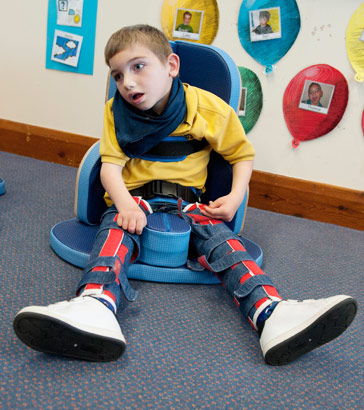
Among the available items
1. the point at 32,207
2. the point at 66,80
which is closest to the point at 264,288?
the point at 32,207

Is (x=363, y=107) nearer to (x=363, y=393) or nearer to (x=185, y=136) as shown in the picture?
(x=185, y=136)

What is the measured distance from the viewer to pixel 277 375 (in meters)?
0.80

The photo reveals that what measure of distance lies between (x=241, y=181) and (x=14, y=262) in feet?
1.92

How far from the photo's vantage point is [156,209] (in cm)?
114

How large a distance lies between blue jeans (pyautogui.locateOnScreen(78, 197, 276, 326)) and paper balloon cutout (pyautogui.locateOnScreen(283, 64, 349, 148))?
2.36ft

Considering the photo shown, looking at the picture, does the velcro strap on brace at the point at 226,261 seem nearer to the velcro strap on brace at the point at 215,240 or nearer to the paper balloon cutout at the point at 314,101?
the velcro strap on brace at the point at 215,240

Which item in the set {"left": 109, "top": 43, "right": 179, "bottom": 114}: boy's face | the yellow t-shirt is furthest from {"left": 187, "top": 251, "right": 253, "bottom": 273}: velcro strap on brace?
{"left": 109, "top": 43, "right": 179, "bottom": 114}: boy's face

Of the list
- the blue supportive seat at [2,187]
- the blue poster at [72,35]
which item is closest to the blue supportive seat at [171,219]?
the blue supportive seat at [2,187]

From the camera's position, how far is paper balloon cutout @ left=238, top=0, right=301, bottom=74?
1.58 metres

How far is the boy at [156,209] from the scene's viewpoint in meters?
0.75

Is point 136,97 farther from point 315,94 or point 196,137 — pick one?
point 315,94

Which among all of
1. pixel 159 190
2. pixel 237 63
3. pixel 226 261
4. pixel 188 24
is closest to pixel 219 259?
pixel 226 261

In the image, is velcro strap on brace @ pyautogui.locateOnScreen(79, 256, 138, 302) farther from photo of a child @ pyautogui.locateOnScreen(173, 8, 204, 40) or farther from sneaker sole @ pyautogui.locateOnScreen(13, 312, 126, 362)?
photo of a child @ pyautogui.locateOnScreen(173, 8, 204, 40)

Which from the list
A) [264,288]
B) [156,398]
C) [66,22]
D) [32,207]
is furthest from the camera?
[66,22]
